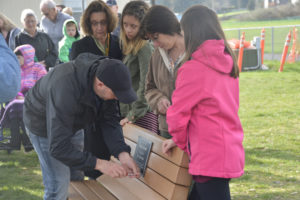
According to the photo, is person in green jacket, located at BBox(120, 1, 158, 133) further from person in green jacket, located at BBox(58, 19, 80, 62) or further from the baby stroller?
person in green jacket, located at BBox(58, 19, 80, 62)

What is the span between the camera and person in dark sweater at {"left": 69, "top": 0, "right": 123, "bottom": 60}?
4.18 m

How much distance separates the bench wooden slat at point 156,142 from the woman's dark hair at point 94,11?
3.30 feet

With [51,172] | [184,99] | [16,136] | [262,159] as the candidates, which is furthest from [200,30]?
[16,136]

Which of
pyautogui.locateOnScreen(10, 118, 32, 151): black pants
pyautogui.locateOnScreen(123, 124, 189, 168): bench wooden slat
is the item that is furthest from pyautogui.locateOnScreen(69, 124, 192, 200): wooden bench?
pyautogui.locateOnScreen(10, 118, 32, 151): black pants

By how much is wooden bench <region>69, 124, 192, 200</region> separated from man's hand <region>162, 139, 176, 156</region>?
3 centimetres

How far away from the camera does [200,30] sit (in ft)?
8.73

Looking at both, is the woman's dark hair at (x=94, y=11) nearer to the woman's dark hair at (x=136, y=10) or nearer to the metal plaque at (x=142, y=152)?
the woman's dark hair at (x=136, y=10)

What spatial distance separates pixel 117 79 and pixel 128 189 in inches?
52.5

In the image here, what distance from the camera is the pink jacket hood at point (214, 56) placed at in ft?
8.44

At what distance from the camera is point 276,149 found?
20.6 ft

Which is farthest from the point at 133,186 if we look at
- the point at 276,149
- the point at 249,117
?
the point at 249,117

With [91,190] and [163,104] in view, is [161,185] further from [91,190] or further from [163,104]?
[91,190]

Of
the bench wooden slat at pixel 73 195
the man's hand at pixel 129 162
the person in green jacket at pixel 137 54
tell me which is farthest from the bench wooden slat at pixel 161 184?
the person in green jacket at pixel 137 54

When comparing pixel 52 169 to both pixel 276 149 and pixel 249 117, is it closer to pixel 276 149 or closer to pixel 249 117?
pixel 276 149
